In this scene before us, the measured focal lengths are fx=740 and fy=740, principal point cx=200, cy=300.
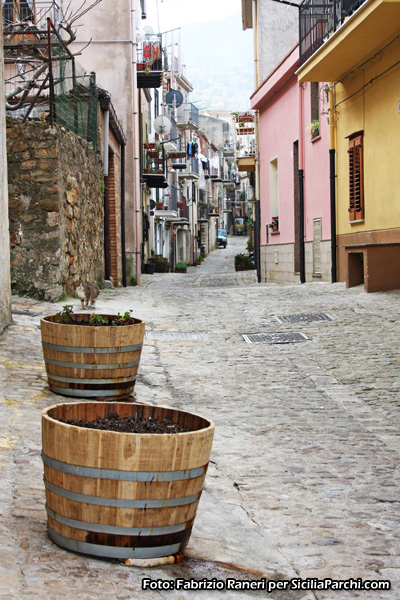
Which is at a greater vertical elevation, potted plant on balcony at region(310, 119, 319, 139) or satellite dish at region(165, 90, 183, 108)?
satellite dish at region(165, 90, 183, 108)

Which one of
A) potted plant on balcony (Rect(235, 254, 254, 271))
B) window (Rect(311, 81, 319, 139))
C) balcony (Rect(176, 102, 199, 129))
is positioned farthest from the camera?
balcony (Rect(176, 102, 199, 129))

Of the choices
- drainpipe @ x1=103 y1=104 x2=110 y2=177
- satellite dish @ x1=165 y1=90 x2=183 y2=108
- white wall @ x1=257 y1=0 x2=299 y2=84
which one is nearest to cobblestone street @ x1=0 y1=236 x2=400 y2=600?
drainpipe @ x1=103 y1=104 x2=110 y2=177

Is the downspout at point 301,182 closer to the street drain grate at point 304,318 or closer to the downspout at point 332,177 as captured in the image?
the downspout at point 332,177

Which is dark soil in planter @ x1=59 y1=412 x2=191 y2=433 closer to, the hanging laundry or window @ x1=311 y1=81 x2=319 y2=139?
window @ x1=311 y1=81 x2=319 y2=139

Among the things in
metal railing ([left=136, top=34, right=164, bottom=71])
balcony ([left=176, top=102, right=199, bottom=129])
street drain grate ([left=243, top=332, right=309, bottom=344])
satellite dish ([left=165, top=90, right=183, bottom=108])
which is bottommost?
street drain grate ([left=243, top=332, right=309, bottom=344])

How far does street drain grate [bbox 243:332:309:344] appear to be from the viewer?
30.9 feet

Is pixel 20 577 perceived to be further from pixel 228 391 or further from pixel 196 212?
pixel 196 212

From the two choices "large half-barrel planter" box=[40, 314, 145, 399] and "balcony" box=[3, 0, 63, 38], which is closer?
"large half-barrel planter" box=[40, 314, 145, 399]

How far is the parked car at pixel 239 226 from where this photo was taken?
340 ft

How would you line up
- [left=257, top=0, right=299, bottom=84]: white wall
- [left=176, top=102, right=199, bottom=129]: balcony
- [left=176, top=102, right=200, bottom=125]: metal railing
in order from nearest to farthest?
[left=257, top=0, right=299, bottom=84]: white wall
[left=176, top=102, right=199, bottom=129]: balcony
[left=176, top=102, right=200, bottom=125]: metal railing

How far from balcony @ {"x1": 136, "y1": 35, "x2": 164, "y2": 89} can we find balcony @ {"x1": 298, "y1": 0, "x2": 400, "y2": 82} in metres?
9.77

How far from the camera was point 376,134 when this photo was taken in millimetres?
13867

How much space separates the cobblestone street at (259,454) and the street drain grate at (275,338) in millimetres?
118

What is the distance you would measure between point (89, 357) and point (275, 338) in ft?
14.1
